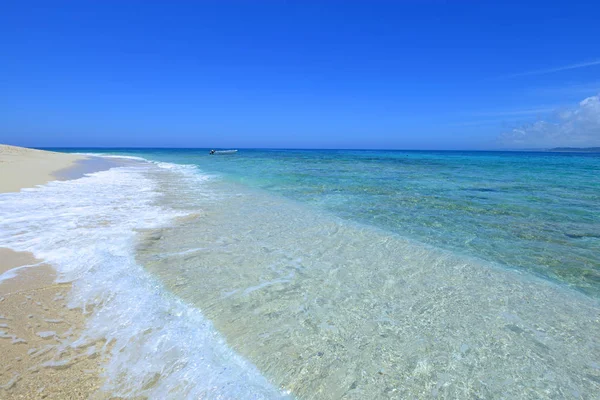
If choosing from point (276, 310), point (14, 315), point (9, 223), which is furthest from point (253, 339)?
point (9, 223)

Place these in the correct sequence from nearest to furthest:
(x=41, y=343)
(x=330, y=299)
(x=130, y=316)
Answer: (x=41, y=343)
(x=130, y=316)
(x=330, y=299)

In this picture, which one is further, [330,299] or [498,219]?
[498,219]

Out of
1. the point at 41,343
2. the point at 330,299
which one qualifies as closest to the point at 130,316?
the point at 41,343

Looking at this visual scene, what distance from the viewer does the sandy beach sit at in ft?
8.56

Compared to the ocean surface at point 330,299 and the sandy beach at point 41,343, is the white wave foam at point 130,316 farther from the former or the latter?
the sandy beach at point 41,343

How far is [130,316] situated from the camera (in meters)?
3.73

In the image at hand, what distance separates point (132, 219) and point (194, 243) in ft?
9.20

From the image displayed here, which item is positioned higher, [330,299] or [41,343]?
[41,343]

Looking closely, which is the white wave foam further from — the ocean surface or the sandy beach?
the sandy beach

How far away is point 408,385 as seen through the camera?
285 centimetres

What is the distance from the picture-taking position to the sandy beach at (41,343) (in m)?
2.61

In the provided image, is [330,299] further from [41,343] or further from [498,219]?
[498,219]

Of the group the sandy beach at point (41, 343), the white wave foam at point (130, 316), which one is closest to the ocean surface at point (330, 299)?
the white wave foam at point (130, 316)

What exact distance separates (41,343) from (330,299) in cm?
323
